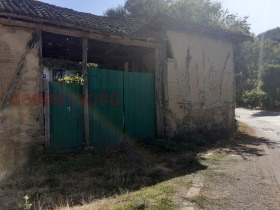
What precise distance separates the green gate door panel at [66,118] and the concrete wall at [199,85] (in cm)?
283

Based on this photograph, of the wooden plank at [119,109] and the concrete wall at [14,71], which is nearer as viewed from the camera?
the concrete wall at [14,71]

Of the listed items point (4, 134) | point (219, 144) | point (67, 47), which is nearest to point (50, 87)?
point (4, 134)

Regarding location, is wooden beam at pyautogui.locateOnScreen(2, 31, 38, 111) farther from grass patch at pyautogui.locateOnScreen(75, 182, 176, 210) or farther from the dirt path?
the dirt path

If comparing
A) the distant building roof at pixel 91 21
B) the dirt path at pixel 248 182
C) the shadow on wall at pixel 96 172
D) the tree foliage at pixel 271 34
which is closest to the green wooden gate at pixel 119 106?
the shadow on wall at pixel 96 172

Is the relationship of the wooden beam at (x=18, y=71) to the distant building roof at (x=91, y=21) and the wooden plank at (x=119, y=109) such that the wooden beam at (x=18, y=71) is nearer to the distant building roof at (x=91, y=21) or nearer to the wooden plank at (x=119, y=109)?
the distant building roof at (x=91, y=21)

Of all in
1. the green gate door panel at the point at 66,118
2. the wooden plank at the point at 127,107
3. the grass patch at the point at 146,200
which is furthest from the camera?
the wooden plank at the point at 127,107

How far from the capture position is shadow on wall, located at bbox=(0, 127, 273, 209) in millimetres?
3096

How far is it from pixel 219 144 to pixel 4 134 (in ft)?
19.8

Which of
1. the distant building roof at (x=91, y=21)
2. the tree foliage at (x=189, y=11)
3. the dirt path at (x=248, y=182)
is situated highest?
the tree foliage at (x=189, y=11)

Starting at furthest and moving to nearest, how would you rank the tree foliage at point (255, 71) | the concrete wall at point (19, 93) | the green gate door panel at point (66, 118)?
the tree foliage at point (255, 71)
the green gate door panel at point (66, 118)
the concrete wall at point (19, 93)

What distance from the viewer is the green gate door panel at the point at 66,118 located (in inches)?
203

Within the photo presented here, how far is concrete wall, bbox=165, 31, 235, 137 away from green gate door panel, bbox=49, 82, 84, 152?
283 cm

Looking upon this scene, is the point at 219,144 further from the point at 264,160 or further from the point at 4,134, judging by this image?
the point at 4,134

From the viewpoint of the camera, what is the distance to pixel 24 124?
478 cm
